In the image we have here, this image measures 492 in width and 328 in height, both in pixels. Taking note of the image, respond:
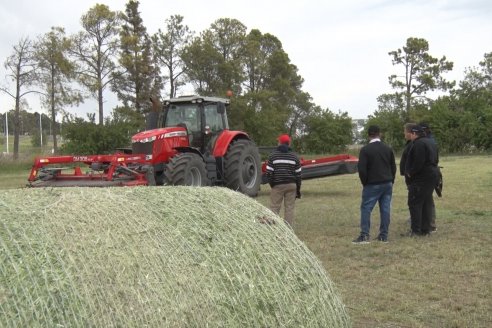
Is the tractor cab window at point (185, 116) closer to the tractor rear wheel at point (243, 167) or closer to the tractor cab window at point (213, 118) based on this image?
the tractor cab window at point (213, 118)

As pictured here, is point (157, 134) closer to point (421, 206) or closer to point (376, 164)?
point (376, 164)

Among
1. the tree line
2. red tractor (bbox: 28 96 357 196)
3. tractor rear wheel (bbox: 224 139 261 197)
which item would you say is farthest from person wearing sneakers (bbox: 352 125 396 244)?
the tree line

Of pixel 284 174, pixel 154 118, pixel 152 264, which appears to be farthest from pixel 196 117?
pixel 152 264

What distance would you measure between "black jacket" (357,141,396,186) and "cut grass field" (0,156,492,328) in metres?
0.94

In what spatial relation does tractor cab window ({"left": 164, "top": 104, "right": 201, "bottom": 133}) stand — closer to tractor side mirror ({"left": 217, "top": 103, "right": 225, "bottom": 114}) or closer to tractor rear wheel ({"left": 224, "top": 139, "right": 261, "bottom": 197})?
tractor side mirror ({"left": 217, "top": 103, "right": 225, "bottom": 114})

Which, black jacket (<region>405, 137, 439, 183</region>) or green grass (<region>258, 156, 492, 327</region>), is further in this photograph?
black jacket (<region>405, 137, 439, 183</region>)

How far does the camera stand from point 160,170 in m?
11.5

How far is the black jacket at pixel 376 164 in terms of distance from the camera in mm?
8188

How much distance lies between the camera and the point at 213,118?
1304 cm

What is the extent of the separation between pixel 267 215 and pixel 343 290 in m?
2.28

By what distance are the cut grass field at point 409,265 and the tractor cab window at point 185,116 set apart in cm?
311

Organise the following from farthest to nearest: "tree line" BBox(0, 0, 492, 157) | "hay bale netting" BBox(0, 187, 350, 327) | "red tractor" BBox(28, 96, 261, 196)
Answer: "tree line" BBox(0, 0, 492, 157) < "red tractor" BBox(28, 96, 261, 196) < "hay bale netting" BBox(0, 187, 350, 327)

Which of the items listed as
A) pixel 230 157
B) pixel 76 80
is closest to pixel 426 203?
pixel 230 157

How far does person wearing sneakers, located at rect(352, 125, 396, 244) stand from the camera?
8203mm
